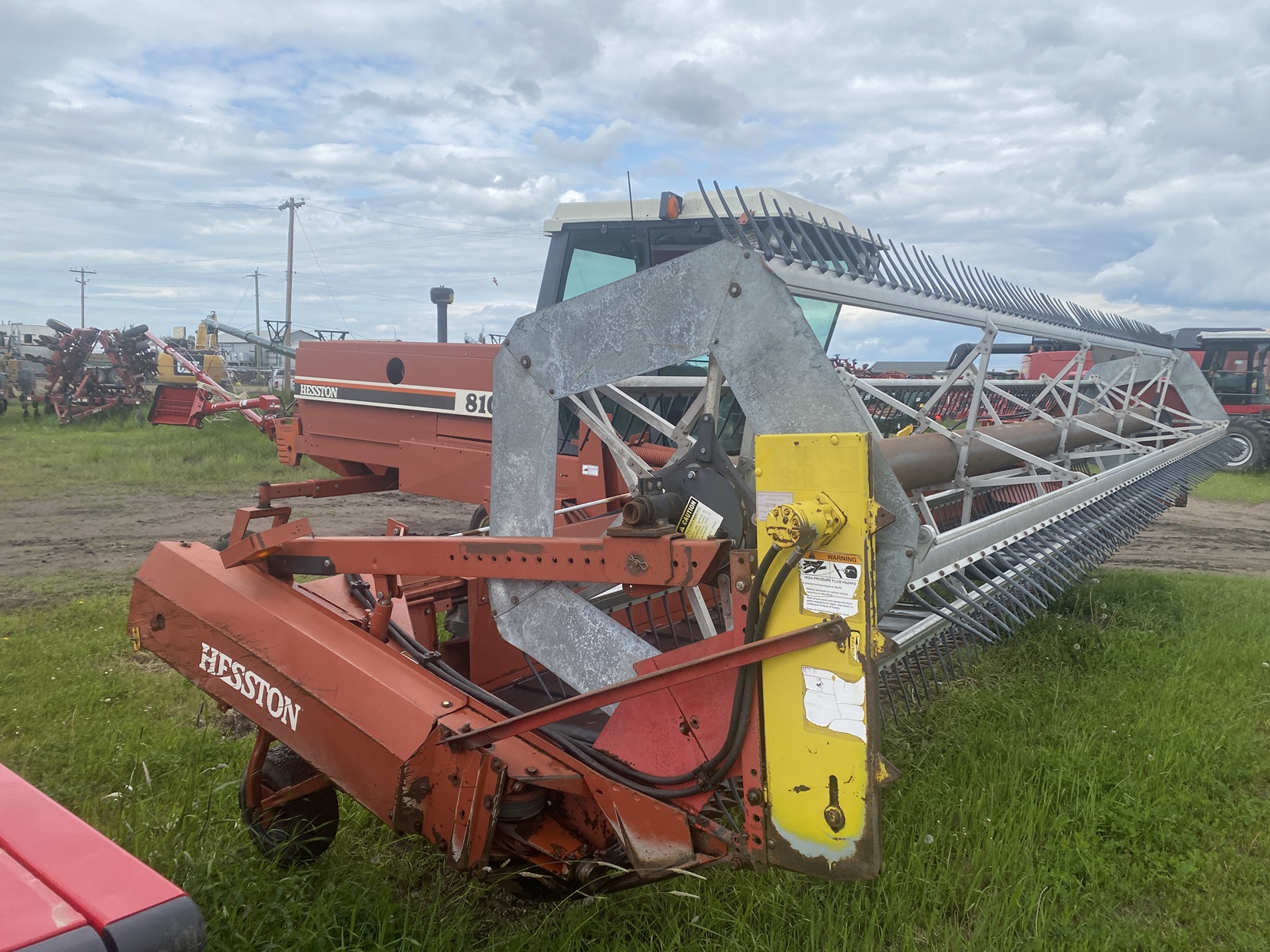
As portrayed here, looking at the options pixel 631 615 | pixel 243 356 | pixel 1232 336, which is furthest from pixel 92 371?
pixel 243 356

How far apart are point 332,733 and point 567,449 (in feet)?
10.6

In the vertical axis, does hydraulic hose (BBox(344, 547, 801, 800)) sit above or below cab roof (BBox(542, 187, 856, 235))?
below

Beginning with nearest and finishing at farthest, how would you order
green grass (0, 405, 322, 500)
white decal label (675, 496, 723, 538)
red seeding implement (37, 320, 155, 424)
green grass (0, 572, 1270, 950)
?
white decal label (675, 496, 723, 538)
green grass (0, 572, 1270, 950)
green grass (0, 405, 322, 500)
red seeding implement (37, 320, 155, 424)

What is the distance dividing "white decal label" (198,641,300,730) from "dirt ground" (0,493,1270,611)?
427 centimetres

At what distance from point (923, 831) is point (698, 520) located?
168 cm

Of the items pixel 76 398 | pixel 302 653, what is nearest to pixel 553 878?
pixel 302 653

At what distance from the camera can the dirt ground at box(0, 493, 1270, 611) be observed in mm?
7539

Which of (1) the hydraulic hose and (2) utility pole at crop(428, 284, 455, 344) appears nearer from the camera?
(1) the hydraulic hose

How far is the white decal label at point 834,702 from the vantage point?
194 centimetres

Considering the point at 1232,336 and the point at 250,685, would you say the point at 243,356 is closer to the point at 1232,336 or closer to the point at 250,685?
the point at 1232,336

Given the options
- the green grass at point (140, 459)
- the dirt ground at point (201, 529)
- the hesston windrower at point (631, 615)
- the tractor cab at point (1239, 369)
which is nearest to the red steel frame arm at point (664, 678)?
the hesston windrower at point (631, 615)

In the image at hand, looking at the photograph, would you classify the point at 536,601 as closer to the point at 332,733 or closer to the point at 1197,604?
the point at 332,733

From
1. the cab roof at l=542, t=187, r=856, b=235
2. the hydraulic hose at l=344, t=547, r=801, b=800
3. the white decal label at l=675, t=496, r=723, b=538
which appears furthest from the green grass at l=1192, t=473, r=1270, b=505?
the hydraulic hose at l=344, t=547, r=801, b=800

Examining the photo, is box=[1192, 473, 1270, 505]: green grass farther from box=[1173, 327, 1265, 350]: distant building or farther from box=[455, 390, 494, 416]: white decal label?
box=[455, 390, 494, 416]: white decal label
